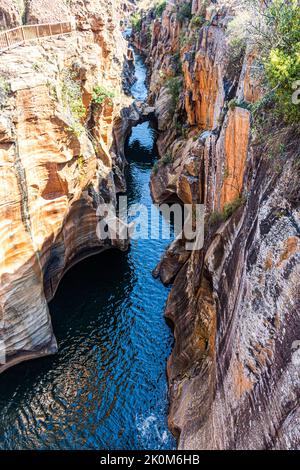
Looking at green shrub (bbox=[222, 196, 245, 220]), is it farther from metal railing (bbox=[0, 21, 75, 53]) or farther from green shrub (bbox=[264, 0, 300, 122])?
metal railing (bbox=[0, 21, 75, 53])

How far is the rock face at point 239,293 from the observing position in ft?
29.0

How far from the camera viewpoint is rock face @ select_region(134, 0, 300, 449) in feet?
29.0

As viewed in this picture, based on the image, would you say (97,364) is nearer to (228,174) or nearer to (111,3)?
(228,174)

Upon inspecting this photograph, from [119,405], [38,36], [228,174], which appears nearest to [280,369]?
[228,174]

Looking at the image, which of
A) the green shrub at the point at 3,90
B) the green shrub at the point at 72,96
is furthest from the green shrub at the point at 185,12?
the green shrub at the point at 3,90

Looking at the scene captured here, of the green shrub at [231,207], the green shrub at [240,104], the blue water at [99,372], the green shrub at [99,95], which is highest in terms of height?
the green shrub at [240,104]

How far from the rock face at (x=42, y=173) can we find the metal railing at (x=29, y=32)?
0.43m

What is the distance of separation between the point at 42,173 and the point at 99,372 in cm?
958

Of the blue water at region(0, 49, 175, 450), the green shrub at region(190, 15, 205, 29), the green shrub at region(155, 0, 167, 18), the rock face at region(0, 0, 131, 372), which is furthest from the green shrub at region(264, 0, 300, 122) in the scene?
the green shrub at region(155, 0, 167, 18)

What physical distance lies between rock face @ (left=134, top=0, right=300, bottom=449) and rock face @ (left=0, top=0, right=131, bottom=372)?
6084 millimetres

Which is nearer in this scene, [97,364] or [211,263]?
[211,263]

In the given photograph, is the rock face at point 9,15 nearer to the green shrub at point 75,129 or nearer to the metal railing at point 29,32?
the metal railing at point 29,32

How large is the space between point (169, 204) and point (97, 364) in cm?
1615

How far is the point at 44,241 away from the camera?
61.3 ft
